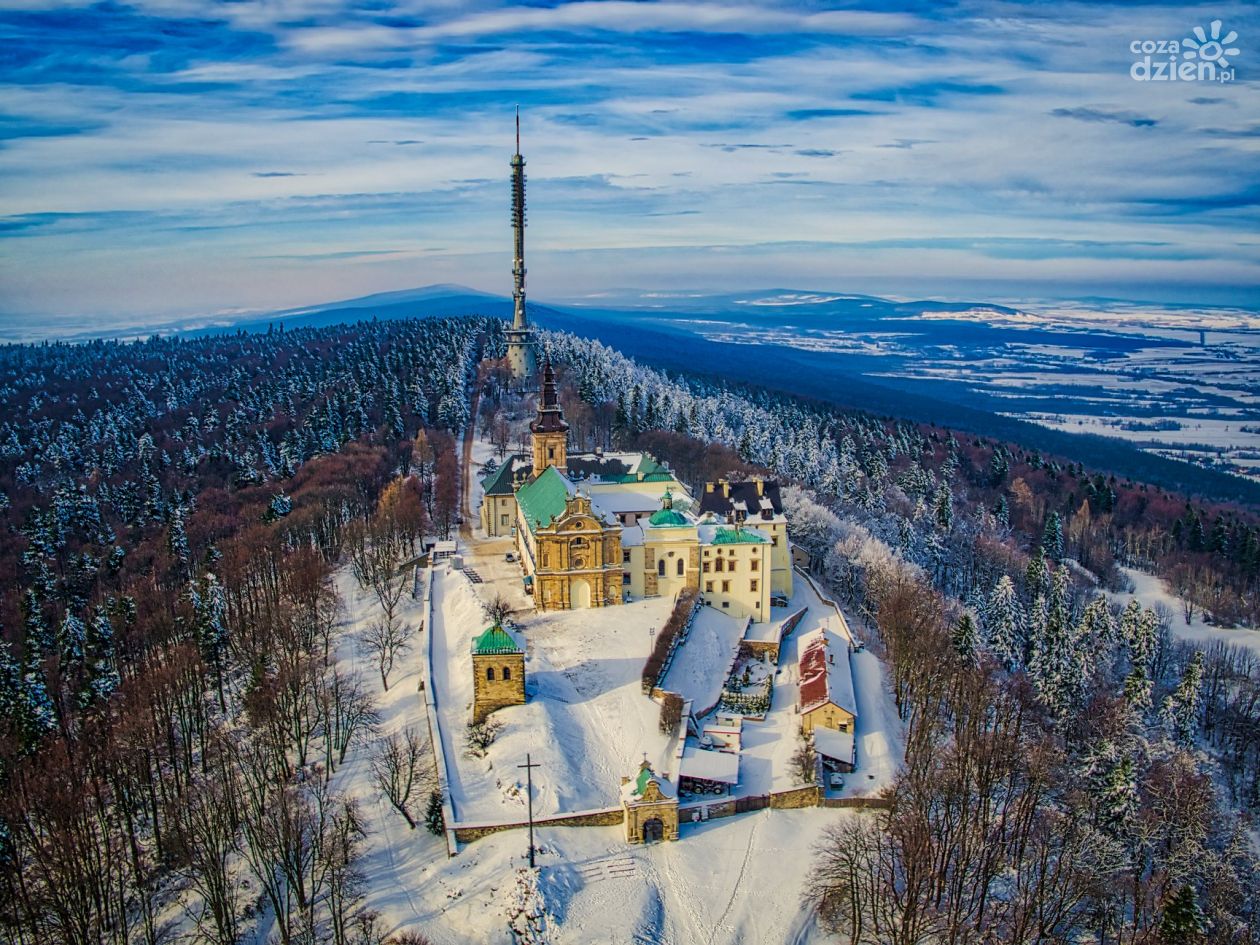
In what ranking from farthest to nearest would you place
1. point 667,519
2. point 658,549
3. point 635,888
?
point 667,519 → point 658,549 → point 635,888

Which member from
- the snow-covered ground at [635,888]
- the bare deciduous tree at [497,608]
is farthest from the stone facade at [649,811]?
the bare deciduous tree at [497,608]

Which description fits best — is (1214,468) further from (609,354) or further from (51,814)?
(51,814)

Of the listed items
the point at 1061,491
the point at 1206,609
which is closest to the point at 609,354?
the point at 1061,491

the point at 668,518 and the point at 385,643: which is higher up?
the point at 668,518

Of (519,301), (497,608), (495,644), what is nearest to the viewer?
(495,644)

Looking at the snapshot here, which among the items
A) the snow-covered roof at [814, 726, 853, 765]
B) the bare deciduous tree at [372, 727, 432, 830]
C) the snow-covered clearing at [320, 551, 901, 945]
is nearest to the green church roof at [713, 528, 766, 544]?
the snow-covered clearing at [320, 551, 901, 945]

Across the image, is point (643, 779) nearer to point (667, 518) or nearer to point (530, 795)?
point (530, 795)

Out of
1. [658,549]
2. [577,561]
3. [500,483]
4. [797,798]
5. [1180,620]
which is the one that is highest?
[500,483]

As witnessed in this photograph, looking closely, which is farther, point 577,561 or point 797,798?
point 577,561

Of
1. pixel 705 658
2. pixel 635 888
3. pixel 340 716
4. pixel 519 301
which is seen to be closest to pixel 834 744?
pixel 705 658
